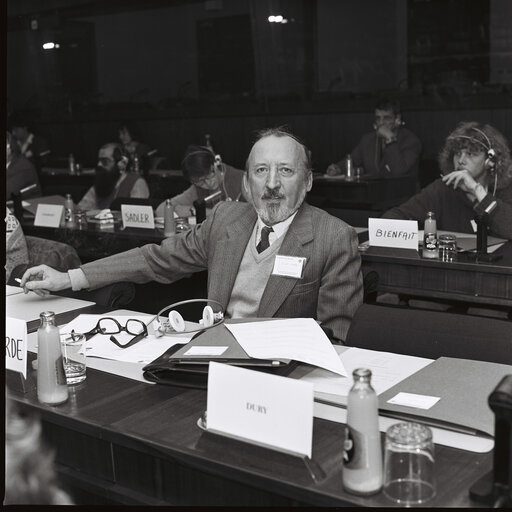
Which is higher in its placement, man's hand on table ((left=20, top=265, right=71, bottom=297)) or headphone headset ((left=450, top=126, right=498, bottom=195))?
headphone headset ((left=450, top=126, right=498, bottom=195))

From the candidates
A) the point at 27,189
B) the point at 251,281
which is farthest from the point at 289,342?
the point at 27,189

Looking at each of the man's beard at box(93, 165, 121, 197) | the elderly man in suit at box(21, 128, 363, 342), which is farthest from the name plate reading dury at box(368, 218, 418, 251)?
the man's beard at box(93, 165, 121, 197)

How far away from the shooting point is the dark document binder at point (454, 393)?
1496 mm

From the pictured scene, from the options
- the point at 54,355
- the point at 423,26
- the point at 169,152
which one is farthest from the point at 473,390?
the point at 169,152

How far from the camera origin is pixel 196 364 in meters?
1.79

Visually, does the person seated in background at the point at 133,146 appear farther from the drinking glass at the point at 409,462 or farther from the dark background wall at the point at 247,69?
the drinking glass at the point at 409,462

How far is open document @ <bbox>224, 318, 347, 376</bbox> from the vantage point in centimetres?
176

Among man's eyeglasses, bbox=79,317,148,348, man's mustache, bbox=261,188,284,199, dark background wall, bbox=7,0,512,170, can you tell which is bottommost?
man's eyeglasses, bbox=79,317,148,348

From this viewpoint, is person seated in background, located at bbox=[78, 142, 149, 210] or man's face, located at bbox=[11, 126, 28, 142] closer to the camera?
person seated in background, located at bbox=[78, 142, 149, 210]

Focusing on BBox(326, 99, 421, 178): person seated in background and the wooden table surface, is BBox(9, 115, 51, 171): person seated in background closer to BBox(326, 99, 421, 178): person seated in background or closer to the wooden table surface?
BBox(326, 99, 421, 178): person seated in background

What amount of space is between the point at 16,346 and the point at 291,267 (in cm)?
99

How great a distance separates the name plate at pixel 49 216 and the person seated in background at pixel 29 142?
154 inches

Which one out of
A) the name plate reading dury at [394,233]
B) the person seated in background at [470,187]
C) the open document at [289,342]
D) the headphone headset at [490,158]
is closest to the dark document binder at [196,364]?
the open document at [289,342]

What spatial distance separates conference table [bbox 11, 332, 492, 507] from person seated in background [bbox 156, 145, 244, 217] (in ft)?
9.98
